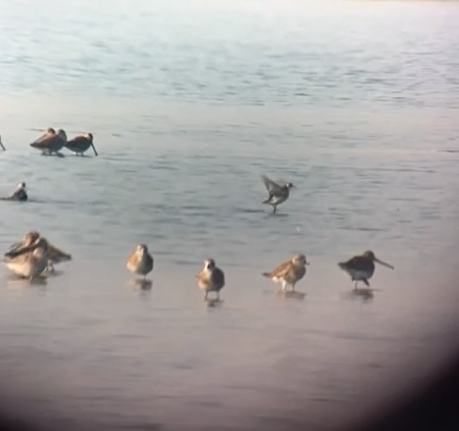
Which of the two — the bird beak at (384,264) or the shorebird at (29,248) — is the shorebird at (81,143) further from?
the bird beak at (384,264)

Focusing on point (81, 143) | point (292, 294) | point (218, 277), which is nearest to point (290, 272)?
point (292, 294)

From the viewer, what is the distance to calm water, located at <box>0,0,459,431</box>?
2.83 meters

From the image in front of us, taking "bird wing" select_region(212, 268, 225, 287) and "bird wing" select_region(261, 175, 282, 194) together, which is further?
"bird wing" select_region(261, 175, 282, 194)

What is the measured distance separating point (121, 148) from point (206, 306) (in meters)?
0.45

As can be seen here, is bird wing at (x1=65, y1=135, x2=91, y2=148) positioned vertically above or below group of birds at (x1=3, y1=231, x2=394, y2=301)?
above

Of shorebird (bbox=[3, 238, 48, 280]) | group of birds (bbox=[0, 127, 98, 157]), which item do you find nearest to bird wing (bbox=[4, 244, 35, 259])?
shorebird (bbox=[3, 238, 48, 280])

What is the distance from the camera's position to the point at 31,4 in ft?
9.56

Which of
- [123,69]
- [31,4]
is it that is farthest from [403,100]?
[31,4]

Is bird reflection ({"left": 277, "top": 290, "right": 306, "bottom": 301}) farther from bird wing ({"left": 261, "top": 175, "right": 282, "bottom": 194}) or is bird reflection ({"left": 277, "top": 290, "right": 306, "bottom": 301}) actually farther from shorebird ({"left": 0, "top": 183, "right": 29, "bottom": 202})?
shorebird ({"left": 0, "top": 183, "right": 29, "bottom": 202})

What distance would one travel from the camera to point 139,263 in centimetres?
288

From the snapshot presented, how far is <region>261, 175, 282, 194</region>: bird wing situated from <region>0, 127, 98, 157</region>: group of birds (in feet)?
1.44

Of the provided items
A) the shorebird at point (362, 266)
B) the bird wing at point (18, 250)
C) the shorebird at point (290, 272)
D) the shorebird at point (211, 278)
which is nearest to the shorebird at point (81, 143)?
the bird wing at point (18, 250)

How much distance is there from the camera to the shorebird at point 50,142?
292 centimetres

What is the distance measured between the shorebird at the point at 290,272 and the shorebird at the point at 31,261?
53 centimetres
